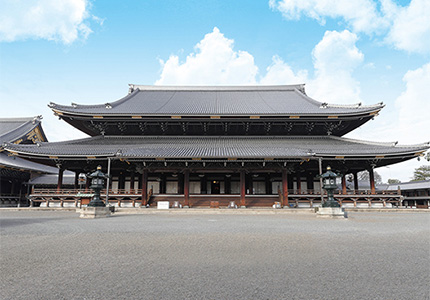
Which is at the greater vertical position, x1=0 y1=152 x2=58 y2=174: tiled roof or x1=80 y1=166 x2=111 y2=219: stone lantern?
x1=0 y1=152 x2=58 y2=174: tiled roof

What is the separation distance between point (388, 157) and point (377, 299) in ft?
70.3

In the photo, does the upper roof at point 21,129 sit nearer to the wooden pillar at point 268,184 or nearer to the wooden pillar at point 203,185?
the wooden pillar at point 203,185

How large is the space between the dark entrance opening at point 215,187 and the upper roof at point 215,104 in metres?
6.63

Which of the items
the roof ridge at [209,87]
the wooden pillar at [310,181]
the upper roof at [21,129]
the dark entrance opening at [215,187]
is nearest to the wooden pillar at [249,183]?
the dark entrance opening at [215,187]

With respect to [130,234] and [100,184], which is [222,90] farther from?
[130,234]

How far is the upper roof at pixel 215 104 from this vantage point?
75.7ft

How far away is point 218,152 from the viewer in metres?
20.1

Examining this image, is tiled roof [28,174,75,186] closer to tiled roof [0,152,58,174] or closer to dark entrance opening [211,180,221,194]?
tiled roof [0,152,58,174]

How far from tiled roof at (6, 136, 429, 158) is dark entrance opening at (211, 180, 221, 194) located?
12.5 feet

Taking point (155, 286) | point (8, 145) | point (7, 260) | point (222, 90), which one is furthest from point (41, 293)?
point (222, 90)

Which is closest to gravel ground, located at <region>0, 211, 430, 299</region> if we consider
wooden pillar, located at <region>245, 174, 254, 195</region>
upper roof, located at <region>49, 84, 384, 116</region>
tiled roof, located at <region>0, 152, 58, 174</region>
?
wooden pillar, located at <region>245, 174, 254, 195</region>

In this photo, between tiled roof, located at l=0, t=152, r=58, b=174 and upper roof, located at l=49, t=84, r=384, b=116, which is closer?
upper roof, located at l=49, t=84, r=384, b=116

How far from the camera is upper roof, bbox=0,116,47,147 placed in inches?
1152

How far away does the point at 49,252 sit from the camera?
18.1 ft
